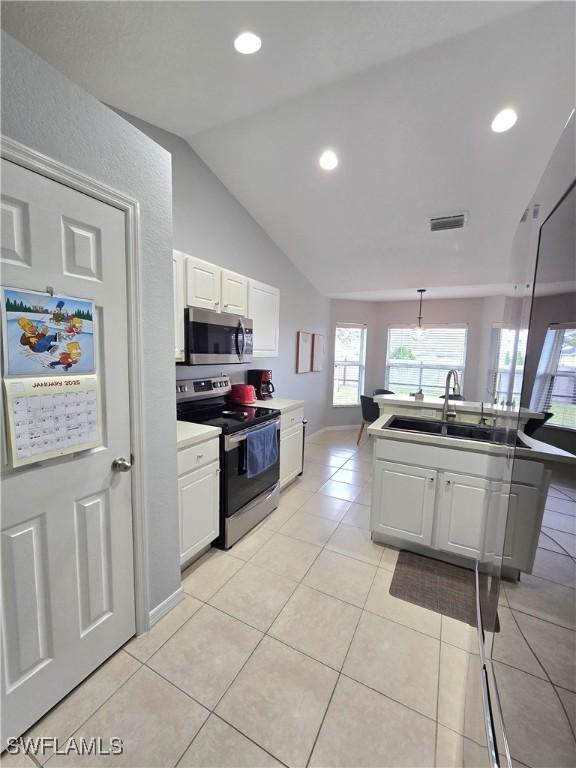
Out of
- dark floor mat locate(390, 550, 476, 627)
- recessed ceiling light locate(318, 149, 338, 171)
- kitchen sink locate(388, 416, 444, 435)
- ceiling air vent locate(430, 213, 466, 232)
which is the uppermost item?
recessed ceiling light locate(318, 149, 338, 171)

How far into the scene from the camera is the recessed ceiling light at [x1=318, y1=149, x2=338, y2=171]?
256cm

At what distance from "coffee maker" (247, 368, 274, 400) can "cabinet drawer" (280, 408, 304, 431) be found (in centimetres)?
41

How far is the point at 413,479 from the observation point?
217 centimetres

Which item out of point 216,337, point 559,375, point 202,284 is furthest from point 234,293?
point 559,375

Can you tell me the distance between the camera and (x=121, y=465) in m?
1.38

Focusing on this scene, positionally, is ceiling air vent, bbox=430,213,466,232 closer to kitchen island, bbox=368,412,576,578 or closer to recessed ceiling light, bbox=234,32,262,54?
kitchen island, bbox=368,412,576,578

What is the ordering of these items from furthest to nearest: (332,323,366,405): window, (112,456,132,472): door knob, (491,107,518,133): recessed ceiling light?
1. (332,323,366,405): window
2. (491,107,518,133): recessed ceiling light
3. (112,456,132,472): door knob

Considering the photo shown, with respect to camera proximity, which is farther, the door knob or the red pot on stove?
the red pot on stove

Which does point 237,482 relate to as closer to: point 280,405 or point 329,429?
point 280,405

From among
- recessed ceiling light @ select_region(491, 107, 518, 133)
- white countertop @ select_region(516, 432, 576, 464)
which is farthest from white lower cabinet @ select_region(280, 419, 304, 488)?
recessed ceiling light @ select_region(491, 107, 518, 133)

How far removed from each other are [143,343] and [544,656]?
171 centimetres

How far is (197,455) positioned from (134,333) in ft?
2.78

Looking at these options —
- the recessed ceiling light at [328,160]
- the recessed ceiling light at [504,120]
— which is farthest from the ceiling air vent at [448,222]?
the recessed ceiling light at [328,160]

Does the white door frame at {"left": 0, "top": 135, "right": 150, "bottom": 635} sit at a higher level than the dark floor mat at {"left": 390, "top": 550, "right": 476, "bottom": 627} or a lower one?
higher
